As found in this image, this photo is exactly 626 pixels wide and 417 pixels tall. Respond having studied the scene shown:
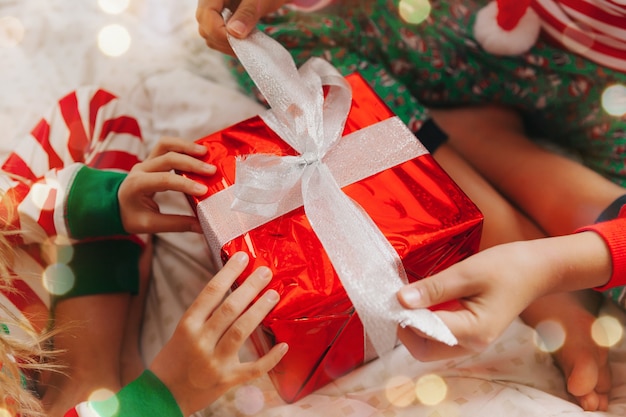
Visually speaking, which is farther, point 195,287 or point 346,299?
point 195,287

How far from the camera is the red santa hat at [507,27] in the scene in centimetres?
78

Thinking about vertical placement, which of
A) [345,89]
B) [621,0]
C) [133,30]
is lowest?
[133,30]

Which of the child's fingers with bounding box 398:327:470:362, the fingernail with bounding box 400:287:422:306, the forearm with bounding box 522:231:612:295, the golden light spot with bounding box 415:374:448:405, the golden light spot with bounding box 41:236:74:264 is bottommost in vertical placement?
the golden light spot with bounding box 41:236:74:264

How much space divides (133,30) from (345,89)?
0.51 m

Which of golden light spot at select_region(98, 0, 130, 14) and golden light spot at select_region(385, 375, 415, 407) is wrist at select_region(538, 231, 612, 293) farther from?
golden light spot at select_region(98, 0, 130, 14)

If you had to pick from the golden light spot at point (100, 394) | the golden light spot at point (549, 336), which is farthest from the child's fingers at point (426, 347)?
the golden light spot at point (100, 394)

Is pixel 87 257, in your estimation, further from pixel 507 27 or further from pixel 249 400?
pixel 507 27

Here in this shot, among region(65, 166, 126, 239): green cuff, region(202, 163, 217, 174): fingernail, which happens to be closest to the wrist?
region(202, 163, 217, 174): fingernail

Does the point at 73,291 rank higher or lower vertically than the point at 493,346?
lower

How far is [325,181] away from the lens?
60 cm

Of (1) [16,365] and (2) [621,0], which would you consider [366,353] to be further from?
(2) [621,0]

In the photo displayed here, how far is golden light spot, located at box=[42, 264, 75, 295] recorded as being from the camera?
765 mm

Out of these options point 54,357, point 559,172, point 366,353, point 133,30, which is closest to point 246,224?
point 366,353

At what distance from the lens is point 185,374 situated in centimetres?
63
